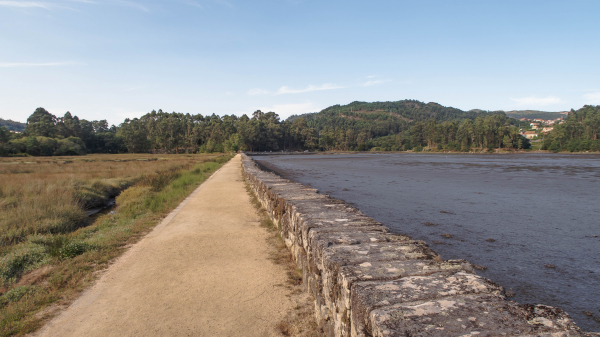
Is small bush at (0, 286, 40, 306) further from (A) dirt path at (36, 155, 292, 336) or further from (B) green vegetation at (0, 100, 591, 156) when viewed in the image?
(B) green vegetation at (0, 100, 591, 156)

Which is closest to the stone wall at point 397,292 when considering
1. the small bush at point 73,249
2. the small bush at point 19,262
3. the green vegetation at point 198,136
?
the small bush at point 73,249

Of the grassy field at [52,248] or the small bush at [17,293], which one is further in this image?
the small bush at [17,293]

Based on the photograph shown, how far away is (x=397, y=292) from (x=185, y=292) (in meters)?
2.44

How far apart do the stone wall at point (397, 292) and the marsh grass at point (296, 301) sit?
10 centimetres

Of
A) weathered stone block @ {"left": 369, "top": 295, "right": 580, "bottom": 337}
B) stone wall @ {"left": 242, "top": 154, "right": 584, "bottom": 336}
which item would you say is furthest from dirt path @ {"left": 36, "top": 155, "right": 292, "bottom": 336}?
weathered stone block @ {"left": 369, "top": 295, "right": 580, "bottom": 337}

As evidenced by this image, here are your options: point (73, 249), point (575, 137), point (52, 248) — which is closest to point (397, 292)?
Result: point (73, 249)

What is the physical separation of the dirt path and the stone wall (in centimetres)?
62

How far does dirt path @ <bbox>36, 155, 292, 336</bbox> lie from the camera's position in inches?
112

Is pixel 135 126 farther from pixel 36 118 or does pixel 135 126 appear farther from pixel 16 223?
pixel 16 223

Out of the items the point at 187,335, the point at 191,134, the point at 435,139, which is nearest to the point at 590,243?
the point at 187,335

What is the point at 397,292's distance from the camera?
77.9 inches

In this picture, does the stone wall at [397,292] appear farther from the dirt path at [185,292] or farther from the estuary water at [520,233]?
the estuary water at [520,233]

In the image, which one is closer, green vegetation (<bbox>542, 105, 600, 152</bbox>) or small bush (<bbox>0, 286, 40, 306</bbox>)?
small bush (<bbox>0, 286, 40, 306</bbox>)

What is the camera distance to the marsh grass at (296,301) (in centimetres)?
282
